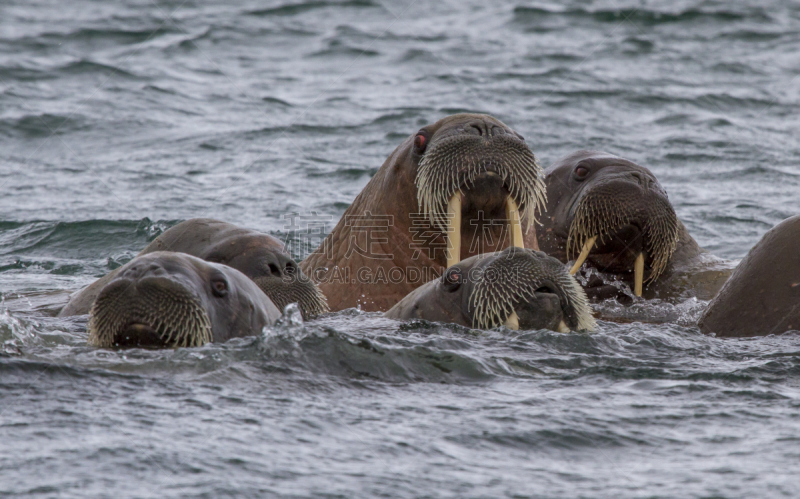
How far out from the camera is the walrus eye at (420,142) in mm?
7258

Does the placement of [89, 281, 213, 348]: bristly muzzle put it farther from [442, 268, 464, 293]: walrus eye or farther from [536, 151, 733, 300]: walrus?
[536, 151, 733, 300]: walrus

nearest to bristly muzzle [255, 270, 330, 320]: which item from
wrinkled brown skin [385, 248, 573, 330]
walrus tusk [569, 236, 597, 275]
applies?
wrinkled brown skin [385, 248, 573, 330]

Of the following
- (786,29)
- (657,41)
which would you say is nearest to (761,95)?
(657,41)

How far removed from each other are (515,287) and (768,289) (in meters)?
1.50

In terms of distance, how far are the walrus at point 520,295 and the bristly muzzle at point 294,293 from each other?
1097mm

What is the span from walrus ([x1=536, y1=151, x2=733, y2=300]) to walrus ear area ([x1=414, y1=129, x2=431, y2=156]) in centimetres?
135

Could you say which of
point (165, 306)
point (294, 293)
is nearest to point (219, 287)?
point (165, 306)

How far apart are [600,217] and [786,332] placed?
2010mm

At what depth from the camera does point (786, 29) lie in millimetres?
24688

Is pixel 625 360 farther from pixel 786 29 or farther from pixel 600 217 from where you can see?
pixel 786 29

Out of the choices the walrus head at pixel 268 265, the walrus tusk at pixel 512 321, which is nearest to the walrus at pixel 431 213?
the walrus head at pixel 268 265

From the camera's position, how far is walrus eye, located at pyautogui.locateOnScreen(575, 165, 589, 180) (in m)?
8.08

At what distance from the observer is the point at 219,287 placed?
5.52 m

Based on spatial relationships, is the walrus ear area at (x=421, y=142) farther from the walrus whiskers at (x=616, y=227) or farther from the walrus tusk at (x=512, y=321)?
the walrus tusk at (x=512, y=321)
